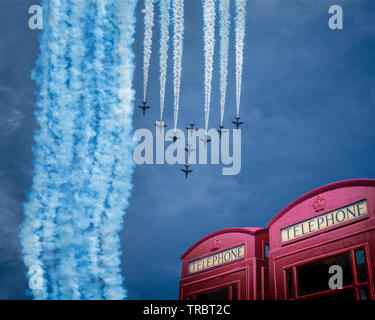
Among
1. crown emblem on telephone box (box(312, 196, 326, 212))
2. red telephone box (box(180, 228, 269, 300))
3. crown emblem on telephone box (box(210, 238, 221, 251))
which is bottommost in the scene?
red telephone box (box(180, 228, 269, 300))

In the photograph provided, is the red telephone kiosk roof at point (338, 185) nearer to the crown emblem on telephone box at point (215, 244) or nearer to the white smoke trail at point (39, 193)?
the crown emblem on telephone box at point (215, 244)

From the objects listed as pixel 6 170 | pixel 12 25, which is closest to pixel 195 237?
pixel 6 170

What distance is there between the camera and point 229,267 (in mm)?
29969

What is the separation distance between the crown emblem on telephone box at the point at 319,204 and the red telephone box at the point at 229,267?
15.6 feet

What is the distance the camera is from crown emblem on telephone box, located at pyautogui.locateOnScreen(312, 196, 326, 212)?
25.7 meters

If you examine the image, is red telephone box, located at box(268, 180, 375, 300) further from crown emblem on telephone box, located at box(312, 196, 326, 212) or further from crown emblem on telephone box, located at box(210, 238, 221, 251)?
crown emblem on telephone box, located at box(210, 238, 221, 251)

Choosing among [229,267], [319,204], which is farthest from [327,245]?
[229,267]

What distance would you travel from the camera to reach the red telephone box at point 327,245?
2284 centimetres

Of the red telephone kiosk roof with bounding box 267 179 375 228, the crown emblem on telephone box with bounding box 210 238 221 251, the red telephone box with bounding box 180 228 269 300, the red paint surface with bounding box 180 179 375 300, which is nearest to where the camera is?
the red paint surface with bounding box 180 179 375 300

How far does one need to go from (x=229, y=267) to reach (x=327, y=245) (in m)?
7.79

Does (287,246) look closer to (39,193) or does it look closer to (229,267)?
(229,267)

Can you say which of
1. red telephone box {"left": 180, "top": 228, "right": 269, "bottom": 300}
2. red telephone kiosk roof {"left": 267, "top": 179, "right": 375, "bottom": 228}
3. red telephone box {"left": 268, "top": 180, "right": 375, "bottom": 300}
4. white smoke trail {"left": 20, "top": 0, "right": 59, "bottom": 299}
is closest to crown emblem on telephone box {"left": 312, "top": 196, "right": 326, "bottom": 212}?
red telephone box {"left": 268, "top": 180, "right": 375, "bottom": 300}

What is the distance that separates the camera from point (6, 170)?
378 feet

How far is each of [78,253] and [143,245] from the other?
117 metres
